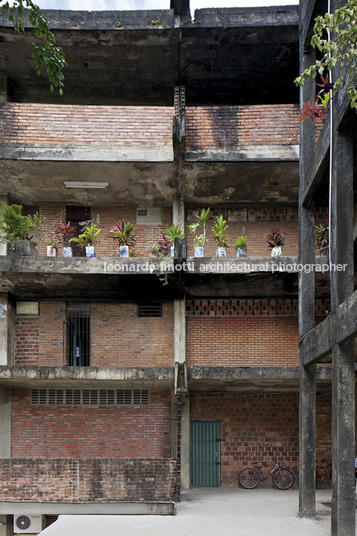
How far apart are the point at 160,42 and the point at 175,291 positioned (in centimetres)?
676

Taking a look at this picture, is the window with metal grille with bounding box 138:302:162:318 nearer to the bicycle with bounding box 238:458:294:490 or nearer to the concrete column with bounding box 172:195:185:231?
the concrete column with bounding box 172:195:185:231

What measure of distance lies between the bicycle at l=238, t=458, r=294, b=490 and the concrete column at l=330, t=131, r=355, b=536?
6942mm

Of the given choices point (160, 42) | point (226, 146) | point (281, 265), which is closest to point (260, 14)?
point (160, 42)

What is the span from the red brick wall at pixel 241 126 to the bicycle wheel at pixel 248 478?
8.90 metres

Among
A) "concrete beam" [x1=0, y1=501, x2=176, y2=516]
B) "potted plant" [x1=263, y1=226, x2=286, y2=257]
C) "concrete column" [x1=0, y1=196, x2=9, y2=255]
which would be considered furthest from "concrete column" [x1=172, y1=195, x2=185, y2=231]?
"concrete beam" [x1=0, y1=501, x2=176, y2=516]

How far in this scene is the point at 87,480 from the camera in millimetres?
12000

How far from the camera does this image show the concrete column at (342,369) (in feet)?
26.4

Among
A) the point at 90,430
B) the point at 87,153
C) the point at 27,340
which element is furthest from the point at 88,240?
the point at 90,430

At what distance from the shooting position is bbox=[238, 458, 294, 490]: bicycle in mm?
15086

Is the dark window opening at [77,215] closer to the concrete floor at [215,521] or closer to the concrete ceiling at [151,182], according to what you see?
the concrete ceiling at [151,182]

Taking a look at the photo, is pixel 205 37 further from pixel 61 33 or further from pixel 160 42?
pixel 61 33

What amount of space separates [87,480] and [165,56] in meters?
11.2

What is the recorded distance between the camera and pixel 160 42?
48.7 feet

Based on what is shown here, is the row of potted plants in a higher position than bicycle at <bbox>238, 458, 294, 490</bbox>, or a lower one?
higher
